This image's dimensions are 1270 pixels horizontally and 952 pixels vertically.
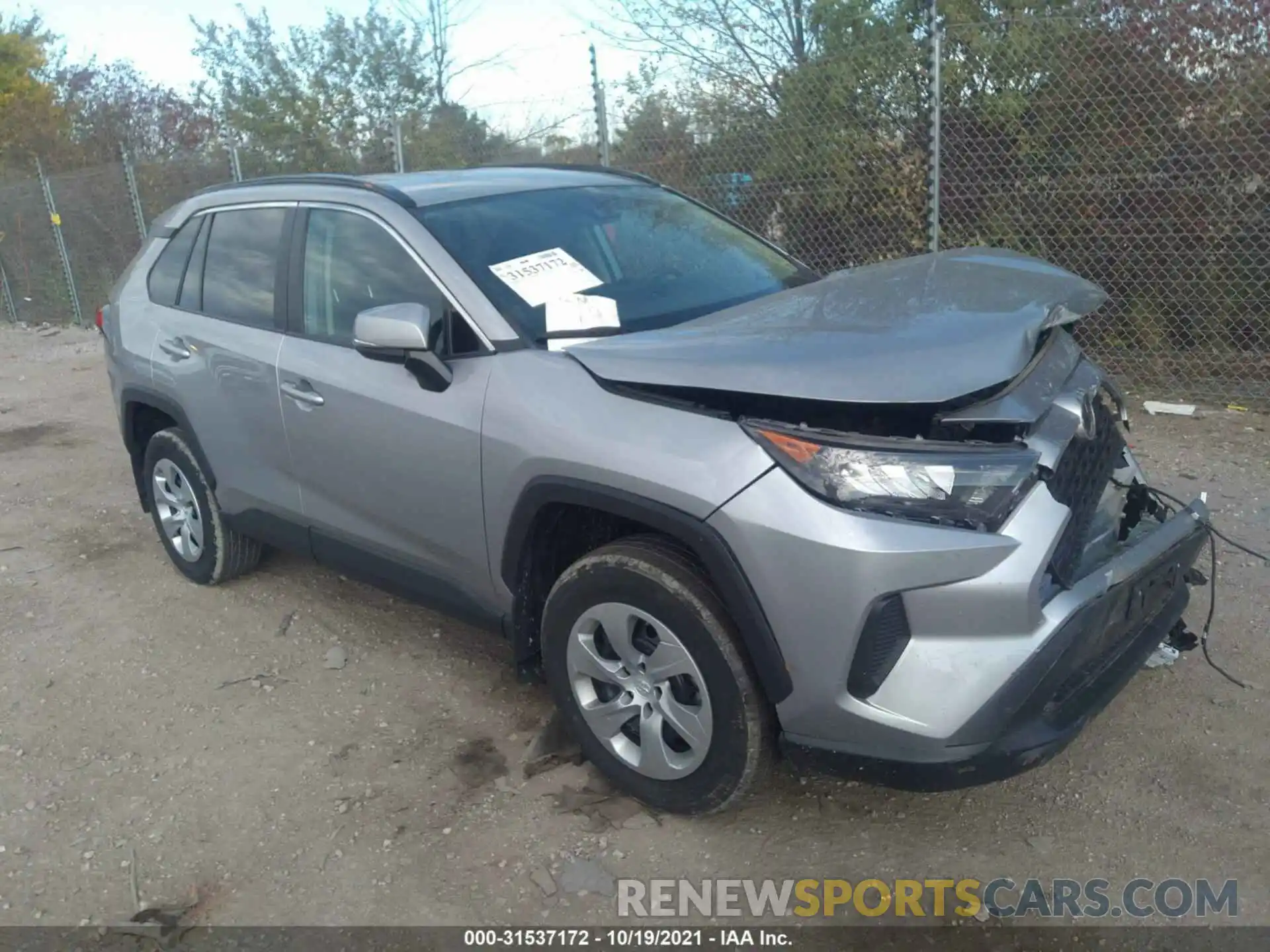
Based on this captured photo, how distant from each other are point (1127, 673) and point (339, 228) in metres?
2.90

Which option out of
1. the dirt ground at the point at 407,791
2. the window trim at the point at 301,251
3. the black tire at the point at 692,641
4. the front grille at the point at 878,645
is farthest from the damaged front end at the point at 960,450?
the window trim at the point at 301,251

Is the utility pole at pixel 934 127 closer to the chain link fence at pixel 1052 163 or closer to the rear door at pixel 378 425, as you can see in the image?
the chain link fence at pixel 1052 163

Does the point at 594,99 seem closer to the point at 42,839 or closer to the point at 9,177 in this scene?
the point at 42,839

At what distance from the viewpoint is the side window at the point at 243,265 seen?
13.3 feet

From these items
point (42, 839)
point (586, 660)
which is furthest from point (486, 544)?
point (42, 839)

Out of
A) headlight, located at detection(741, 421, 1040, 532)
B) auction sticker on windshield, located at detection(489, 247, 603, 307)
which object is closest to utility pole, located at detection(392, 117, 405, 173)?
auction sticker on windshield, located at detection(489, 247, 603, 307)

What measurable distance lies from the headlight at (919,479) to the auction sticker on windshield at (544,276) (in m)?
1.20

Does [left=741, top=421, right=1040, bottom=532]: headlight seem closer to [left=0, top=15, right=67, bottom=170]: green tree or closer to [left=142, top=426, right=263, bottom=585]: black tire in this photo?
[left=142, top=426, right=263, bottom=585]: black tire

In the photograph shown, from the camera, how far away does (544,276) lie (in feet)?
11.0

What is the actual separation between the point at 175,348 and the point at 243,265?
1.69 ft

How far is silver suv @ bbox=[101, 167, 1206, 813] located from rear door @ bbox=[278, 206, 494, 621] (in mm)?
12

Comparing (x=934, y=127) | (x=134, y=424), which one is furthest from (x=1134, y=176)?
(x=134, y=424)

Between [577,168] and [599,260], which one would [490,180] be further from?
[599,260]

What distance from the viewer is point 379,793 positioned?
3.27m
